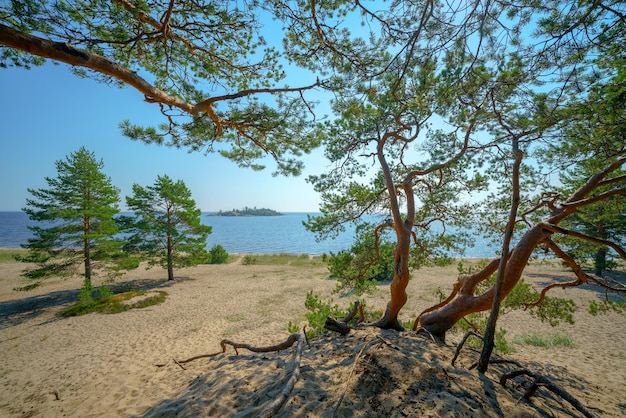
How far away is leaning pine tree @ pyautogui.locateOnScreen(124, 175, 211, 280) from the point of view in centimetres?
1661

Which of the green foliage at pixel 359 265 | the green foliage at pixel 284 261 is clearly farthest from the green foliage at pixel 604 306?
the green foliage at pixel 284 261

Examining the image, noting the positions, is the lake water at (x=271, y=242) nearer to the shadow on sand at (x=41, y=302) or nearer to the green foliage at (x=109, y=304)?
the green foliage at (x=109, y=304)

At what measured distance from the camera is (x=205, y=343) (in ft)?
27.8

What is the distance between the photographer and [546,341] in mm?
8633

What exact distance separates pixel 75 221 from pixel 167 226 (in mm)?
4728

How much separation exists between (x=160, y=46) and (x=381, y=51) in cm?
376

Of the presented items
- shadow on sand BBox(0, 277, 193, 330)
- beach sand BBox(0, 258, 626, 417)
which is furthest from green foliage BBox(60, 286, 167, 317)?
shadow on sand BBox(0, 277, 193, 330)

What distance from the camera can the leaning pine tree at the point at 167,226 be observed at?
16.6 metres

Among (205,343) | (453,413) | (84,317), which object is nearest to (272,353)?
(453,413)

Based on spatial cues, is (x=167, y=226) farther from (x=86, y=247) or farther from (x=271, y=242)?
(x=271, y=242)

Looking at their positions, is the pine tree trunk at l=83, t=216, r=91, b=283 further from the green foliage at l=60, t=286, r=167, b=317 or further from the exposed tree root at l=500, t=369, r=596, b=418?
the exposed tree root at l=500, t=369, r=596, b=418

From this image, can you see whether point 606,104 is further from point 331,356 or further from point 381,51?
point 331,356

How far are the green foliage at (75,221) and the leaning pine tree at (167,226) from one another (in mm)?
2011

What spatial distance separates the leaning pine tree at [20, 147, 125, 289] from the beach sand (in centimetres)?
263
